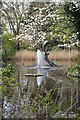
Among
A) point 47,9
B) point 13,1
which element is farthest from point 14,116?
point 47,9

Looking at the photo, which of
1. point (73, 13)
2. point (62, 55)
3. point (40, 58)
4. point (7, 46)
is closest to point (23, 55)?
point (7, 46)

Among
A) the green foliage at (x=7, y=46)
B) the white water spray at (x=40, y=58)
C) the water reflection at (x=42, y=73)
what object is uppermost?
the green foliage at (x=7, y=46)

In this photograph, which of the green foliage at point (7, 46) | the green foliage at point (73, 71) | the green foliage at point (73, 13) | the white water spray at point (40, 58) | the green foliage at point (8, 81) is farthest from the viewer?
the green foliage at point (73, 71)

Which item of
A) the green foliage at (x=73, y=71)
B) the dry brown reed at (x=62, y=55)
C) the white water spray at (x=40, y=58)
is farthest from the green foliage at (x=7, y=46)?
the green foliage at (x=73, y=71)

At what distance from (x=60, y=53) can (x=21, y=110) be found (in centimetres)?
98

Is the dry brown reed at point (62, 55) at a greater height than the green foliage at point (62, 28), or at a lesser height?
lesser

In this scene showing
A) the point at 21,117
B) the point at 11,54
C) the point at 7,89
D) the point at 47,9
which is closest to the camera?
the point at 21,117

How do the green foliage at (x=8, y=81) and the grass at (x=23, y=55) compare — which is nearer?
the green foliage at (x=8, y=81)

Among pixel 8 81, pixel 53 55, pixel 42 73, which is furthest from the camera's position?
pixel 42 73

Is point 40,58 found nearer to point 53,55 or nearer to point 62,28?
point 53,55

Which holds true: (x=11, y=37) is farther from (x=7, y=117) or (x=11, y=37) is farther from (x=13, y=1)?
(x=7, y=117)

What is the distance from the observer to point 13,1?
2.13 meters

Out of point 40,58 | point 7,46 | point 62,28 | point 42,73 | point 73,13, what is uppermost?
point 73,13

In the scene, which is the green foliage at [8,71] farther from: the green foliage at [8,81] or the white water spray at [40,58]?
the white water spray at [40,58]
